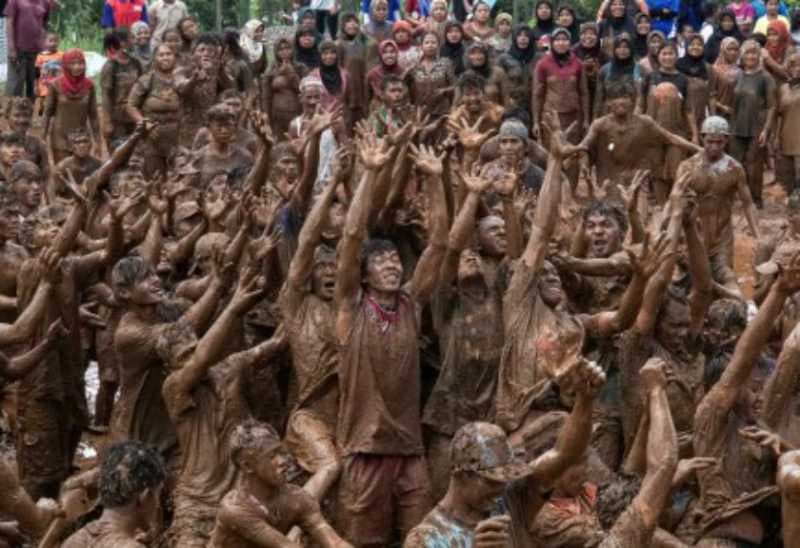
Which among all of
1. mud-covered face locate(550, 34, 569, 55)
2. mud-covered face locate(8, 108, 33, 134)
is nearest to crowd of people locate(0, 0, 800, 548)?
mud-covered face locate(8, 108, 33, 134)

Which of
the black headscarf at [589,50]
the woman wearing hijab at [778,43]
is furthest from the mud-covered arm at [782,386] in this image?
the woman wearing hijab at [778,43]

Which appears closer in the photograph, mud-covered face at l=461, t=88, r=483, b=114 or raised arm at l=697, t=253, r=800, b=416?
raised arm at l=697, t=253, r=800, b=416

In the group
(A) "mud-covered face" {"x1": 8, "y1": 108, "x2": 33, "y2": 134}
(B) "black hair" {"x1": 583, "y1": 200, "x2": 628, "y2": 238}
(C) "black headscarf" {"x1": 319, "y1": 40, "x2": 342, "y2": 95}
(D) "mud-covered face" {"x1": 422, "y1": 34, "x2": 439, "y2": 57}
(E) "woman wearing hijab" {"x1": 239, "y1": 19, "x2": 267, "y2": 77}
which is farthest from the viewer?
(E) "woman wearing hijab" {"x1": 239, "y1": 19, "x2": 267, "y2": 77}

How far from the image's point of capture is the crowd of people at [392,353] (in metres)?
9.16

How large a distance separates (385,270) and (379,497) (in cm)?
116

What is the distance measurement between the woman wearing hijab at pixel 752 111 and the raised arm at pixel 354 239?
991 cm

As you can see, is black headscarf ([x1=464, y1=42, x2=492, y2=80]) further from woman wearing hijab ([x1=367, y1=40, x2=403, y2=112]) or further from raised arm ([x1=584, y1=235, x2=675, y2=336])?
raised arm ([x1=584, y1=235, x2=675, y2=336])

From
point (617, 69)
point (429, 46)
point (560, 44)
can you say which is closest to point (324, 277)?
point (429, 46)

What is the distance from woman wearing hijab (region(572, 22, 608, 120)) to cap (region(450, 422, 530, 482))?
42.3 feet

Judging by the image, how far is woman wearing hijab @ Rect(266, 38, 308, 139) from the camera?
794 inches

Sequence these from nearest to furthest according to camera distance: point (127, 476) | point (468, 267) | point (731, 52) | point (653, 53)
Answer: point (127, 476) < point (468, 267) < point (653, 53) < point (731, 52)

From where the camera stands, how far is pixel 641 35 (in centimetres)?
2206

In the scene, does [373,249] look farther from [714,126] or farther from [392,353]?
[714,126]

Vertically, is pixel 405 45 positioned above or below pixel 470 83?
below
